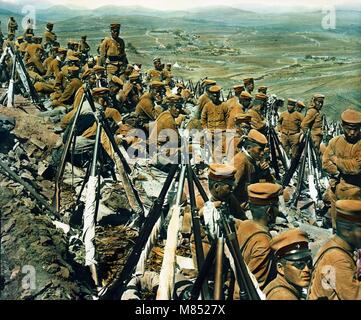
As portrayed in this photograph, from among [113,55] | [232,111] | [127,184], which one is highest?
[113,55]

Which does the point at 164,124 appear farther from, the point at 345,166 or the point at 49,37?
the point at 49,37

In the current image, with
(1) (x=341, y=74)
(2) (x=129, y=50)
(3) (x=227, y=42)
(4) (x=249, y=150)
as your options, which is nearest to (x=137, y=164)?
(4) (x=249, y=150)

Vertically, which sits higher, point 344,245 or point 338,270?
point 344,245

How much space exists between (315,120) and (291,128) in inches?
28.3

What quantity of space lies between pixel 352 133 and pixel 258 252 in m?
3.61

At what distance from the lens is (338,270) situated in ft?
13.3

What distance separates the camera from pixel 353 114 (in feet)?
24.2

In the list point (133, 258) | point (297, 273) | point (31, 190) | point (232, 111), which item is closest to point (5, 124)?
point (31, 190)

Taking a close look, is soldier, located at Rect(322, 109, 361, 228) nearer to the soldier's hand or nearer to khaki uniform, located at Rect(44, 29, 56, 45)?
the soldier's hand

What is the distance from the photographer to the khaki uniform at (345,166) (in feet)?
24.9

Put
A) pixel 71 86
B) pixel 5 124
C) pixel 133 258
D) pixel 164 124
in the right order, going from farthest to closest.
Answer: pixel 71 86, pixel 164 124, pixel 5 124, pixel 133 258

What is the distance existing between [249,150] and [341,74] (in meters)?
14.3

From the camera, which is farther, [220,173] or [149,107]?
[149,107]

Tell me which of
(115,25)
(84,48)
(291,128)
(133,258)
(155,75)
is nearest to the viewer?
(133,258)
